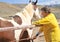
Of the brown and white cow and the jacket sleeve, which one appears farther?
the brown and white cow

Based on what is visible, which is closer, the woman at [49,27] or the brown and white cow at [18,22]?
the woman at [49,27]

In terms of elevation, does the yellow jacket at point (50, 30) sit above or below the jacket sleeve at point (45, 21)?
below

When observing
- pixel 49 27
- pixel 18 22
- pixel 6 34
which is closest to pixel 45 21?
pixel 49 27

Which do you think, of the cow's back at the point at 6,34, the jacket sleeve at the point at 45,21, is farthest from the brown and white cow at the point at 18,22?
the jacket sleeve at the point at 45,21

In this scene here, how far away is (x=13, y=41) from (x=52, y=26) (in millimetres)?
739

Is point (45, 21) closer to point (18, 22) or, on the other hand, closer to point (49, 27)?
point (49, 27)

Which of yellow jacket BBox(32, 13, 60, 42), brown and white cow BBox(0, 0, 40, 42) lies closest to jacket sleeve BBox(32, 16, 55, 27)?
yellow jacket BBox(32, 13, 60, 42)

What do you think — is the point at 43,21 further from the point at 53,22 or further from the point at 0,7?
the point at 0,7

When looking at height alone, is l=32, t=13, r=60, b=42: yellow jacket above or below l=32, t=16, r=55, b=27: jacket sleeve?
below

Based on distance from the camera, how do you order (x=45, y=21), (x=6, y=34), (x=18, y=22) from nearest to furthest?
(x=45, y=21) < (x=6, y=34) < (x=18, y=22)

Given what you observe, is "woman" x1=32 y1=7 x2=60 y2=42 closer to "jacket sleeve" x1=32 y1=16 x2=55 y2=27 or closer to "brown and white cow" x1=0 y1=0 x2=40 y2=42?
"jacket sleeve" x1=32 y1=16 x2=55 y2=27

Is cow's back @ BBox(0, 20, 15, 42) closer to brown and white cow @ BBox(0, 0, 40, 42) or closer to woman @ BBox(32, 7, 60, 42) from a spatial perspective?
brown and white cow @ BBox(0, 0, 40, 42)

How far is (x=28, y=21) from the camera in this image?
5109 mm

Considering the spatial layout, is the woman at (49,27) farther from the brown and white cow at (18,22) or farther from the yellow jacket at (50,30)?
the brown and white cow at (18,22)
